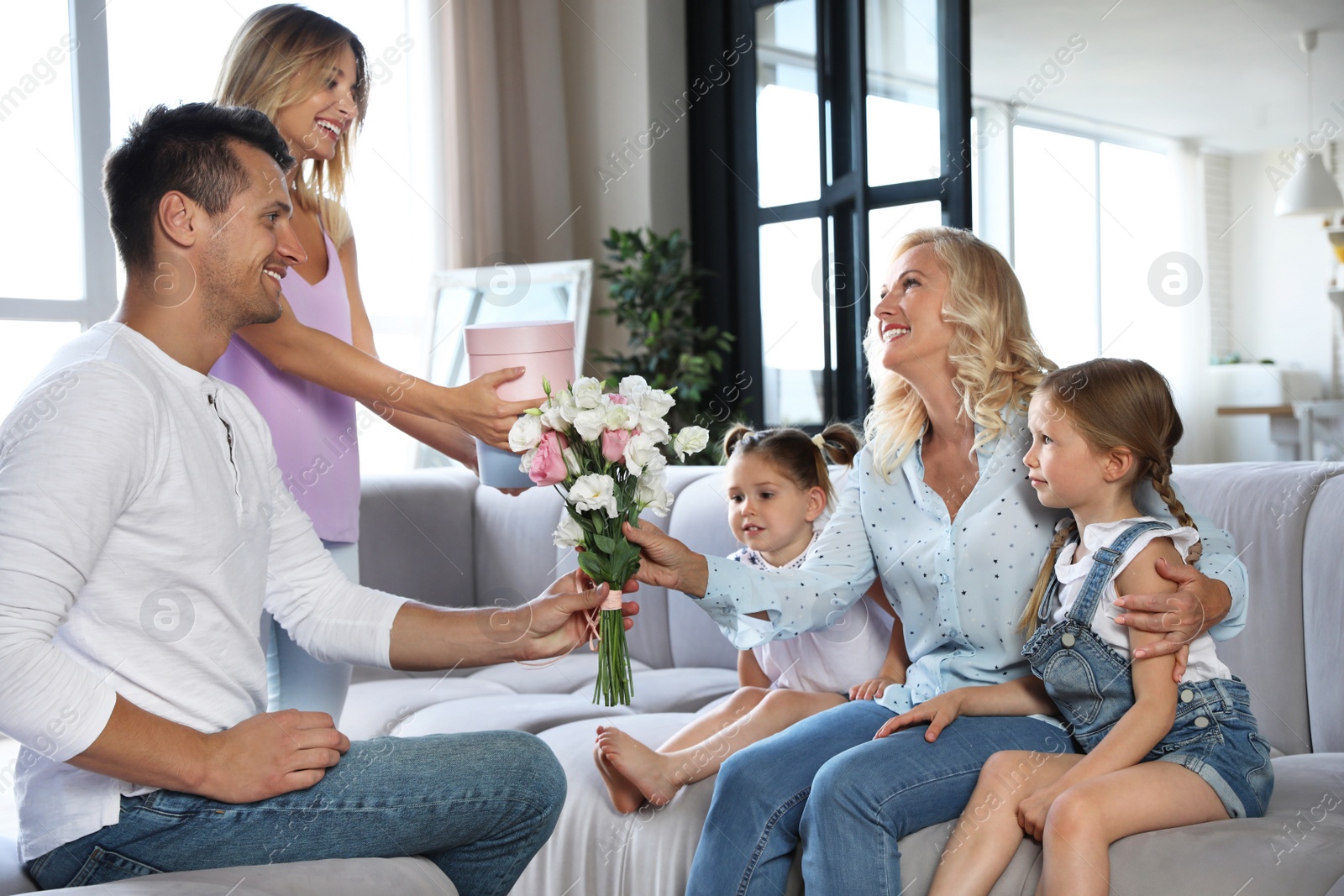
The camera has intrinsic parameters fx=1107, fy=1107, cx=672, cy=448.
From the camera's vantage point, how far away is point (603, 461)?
1494mm

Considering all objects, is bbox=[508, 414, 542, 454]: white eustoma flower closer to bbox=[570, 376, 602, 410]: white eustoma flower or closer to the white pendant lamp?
bbox=[570, 376, 602, 410]: white eustoma flower

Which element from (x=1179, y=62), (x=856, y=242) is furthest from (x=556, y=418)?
(x=1179, y=62)

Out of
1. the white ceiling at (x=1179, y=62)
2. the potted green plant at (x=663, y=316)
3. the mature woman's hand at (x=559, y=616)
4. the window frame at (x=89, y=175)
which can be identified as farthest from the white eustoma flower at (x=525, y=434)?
the white ceiling at (x=1179, y=62)

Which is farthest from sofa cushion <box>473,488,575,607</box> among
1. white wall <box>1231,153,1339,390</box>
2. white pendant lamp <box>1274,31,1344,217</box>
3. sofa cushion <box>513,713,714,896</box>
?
white wall <box>1231,153,1339,390</box>

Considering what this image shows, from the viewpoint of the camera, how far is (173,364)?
129 centimetres

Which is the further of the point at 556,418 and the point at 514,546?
the point at 514,546

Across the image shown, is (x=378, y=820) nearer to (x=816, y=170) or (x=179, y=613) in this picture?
(x=179, y=613)

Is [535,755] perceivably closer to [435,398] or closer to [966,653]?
[435,398]

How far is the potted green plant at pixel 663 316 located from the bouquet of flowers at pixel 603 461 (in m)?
2.73

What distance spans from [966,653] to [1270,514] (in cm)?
63

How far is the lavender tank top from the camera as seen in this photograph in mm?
1763

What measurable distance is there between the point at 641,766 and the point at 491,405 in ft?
2.07

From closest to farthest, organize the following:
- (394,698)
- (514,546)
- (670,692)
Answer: (670,692)
(394,698)
(514,546)

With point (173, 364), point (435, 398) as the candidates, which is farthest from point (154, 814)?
point (435, 398)
